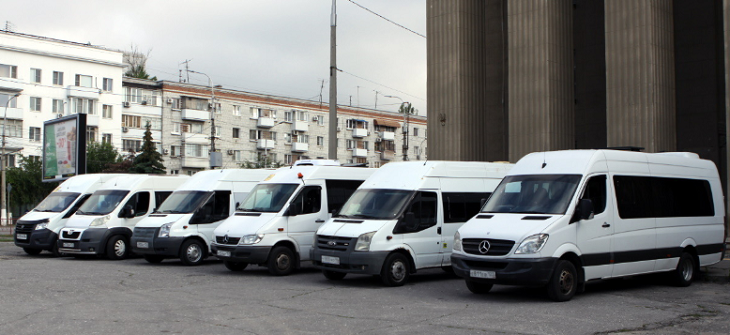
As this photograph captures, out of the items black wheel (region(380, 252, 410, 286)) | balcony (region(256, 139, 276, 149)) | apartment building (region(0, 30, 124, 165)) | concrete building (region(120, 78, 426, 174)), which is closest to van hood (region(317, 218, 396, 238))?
black wheel (region(380, 252, 410, 286))

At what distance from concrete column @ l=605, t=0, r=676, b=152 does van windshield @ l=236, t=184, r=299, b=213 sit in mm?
11151

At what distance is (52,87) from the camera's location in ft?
211

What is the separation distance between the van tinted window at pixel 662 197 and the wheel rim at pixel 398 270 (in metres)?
3.91

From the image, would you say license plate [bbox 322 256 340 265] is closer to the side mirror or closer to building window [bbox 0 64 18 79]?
the side mirror

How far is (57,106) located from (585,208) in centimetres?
6240

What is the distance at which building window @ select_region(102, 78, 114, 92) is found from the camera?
67.6 metres

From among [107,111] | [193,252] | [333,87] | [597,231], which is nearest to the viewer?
[597,231]

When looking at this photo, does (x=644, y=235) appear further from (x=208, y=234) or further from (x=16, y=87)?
(x=16, y=87)

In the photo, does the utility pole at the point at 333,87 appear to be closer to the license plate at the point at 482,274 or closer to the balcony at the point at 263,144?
the license plate at the point at 482,274

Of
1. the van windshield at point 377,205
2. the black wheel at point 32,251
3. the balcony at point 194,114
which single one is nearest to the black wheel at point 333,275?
the van windshield at point 377,205

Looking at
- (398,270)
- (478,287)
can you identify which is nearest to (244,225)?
(398,270)

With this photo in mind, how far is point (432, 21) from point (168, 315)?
19690 millimetres

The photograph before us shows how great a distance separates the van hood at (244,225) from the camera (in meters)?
15.1

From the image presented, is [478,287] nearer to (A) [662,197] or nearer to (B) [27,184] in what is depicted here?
(A) [662,197]
